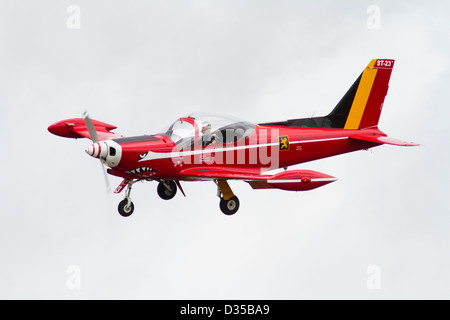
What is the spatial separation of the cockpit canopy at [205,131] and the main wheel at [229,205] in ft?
5.68

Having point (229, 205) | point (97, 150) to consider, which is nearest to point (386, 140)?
point (229, 205)

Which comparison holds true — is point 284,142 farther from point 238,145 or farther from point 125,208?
point 125,208

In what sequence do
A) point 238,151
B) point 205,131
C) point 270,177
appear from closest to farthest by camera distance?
point 270,177 → point 205,131 → point 238,151

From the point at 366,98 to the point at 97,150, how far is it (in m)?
9.39

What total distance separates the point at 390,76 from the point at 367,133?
2.05 metres

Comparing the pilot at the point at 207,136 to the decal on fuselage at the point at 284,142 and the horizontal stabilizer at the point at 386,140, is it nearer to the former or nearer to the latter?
the decal on fuselage at the point at 284,142

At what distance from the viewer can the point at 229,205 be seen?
2753cm

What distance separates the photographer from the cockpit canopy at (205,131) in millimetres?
26766

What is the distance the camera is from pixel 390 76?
3028 cm


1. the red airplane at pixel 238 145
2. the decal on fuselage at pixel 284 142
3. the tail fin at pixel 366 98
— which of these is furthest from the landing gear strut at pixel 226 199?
the tail fin at pixel 366 98

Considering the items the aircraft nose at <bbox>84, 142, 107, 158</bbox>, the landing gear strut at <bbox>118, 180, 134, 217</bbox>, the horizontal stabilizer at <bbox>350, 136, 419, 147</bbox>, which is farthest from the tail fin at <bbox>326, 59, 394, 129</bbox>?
the aircraft nose at <bbox>84, 142, 107, 158</bbox>

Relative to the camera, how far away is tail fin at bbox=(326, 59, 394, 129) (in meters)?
30.0

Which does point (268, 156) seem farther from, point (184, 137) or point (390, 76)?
point (390, 76)

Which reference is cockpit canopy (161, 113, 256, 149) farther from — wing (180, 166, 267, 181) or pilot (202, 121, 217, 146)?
wing (180, 166, 267, 181)
